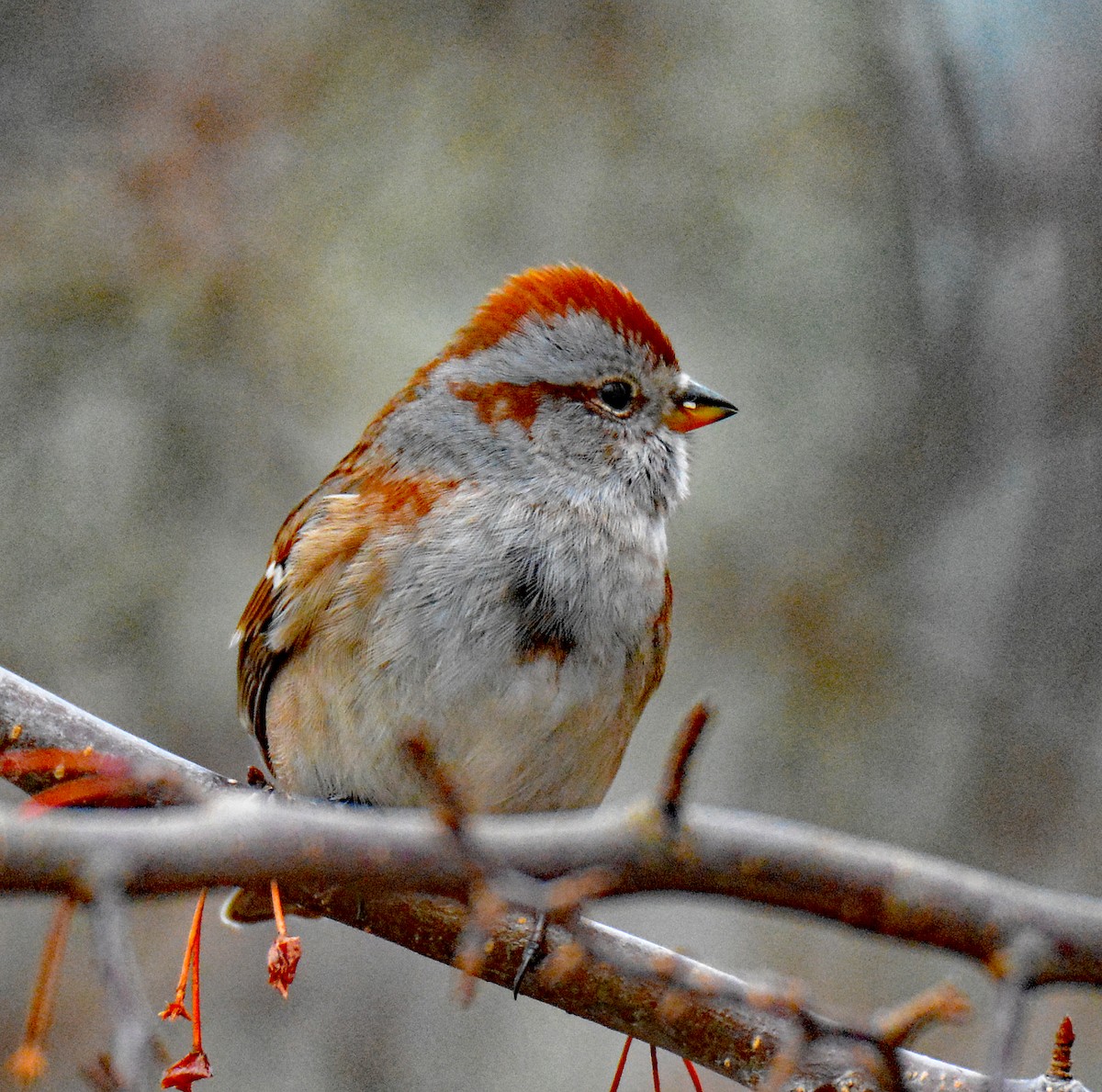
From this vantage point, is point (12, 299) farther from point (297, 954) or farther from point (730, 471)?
point (297, 954)

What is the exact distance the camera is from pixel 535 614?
3.43m

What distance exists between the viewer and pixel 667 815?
4.45ft

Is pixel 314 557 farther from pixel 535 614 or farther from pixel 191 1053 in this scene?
pixel 191 1053

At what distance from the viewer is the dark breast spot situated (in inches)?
133

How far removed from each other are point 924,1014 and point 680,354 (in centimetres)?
482

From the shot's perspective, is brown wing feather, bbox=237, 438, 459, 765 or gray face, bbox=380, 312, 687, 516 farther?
gray face, bbox=380, 312, 687, 516

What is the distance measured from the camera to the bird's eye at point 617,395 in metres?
4.02

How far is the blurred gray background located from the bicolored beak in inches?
71.5

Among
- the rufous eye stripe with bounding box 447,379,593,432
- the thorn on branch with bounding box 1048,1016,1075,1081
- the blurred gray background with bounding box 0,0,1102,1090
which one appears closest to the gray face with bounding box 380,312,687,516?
the rufous eye stripe with bounding box 447,379,593,432

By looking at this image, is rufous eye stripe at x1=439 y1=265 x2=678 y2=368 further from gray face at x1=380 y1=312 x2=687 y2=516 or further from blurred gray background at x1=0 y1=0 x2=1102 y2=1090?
blurred gray background at x1=0 y1=0 x2=1102 y2=1090

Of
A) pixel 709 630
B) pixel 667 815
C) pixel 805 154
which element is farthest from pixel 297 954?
pixel 805 154

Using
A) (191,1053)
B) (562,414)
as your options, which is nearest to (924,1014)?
(191,1053)

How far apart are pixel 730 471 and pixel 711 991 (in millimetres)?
4662

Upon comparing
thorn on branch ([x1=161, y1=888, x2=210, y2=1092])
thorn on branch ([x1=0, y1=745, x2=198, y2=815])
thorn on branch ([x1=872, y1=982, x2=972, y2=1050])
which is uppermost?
thorn on branch ([x1=0, y1=745, x2=198, y2=815])
